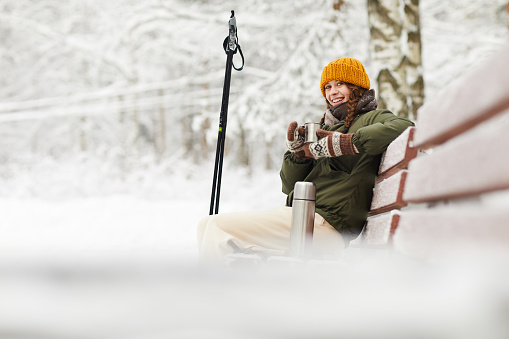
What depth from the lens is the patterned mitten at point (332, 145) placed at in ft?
9.20

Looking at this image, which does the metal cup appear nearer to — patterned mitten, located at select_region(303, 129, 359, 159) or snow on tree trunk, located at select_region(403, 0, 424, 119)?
patterned mitten, located at select_region(303, 129, 359, 159)

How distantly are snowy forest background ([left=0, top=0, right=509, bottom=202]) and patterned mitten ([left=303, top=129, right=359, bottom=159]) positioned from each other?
1.46 metres

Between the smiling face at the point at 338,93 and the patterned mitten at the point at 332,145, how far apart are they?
46 cm

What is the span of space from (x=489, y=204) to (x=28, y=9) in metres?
19.6

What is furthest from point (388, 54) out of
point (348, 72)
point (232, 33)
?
point (348, 72)

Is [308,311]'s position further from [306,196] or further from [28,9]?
[28,9]

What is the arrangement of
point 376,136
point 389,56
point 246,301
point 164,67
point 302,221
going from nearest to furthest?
point 246,301 < point 302,221 < point 376,136 < point 389,56 < point 164,67

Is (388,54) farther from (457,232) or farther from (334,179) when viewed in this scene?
(457,232)

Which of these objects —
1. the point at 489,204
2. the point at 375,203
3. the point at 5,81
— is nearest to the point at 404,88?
the point at 375,203

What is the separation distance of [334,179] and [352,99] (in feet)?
1.77

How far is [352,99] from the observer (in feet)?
10.8

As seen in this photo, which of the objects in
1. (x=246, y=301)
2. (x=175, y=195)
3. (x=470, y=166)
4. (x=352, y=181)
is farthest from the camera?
(x=175, y=195)

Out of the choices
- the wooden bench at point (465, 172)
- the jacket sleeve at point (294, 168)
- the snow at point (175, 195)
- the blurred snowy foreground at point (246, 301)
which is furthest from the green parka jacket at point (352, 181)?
the blurred snowy foreground at point (246, 301)

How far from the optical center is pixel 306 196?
2.60 m
